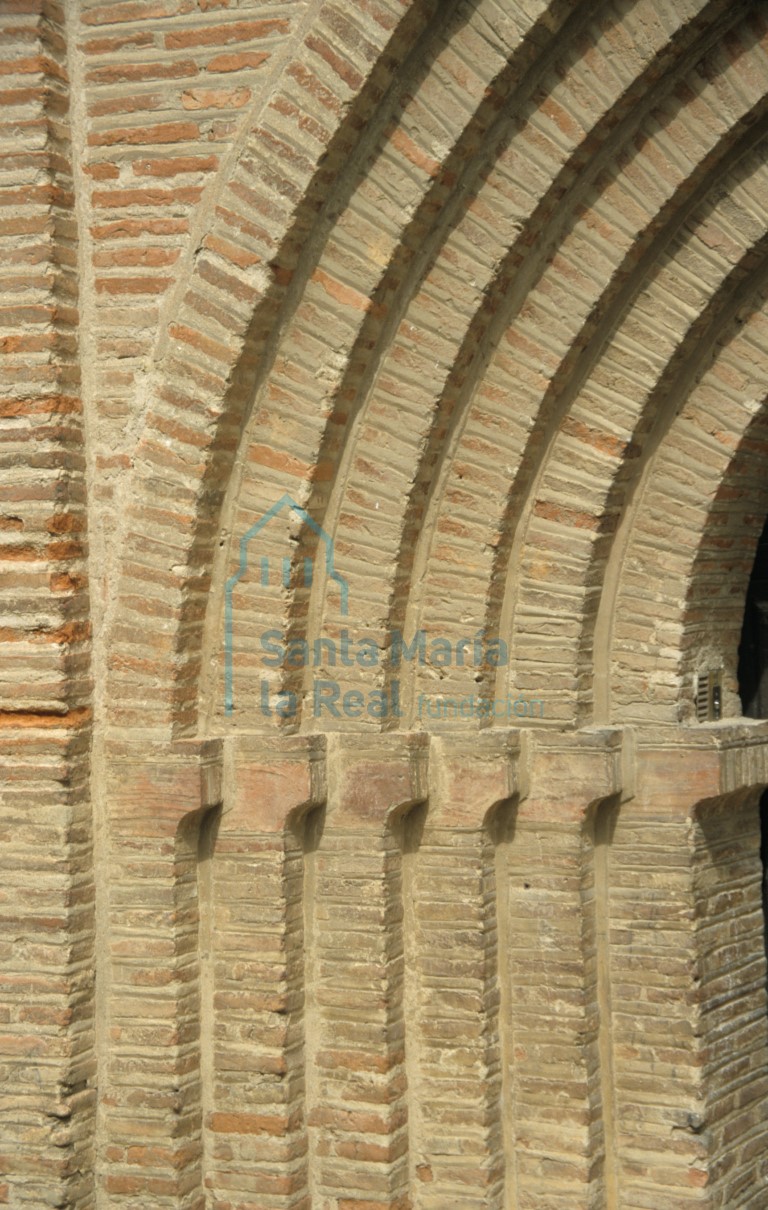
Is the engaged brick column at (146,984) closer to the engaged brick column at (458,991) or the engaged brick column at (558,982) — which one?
the engaged brick column at (458,991)

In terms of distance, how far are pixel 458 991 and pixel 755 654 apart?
1740mm

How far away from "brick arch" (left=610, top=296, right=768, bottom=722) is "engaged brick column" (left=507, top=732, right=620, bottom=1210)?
0.86 ft

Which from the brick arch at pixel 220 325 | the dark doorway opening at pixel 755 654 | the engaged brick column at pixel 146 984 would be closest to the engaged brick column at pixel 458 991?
the engaged brick column at pixel 146 984

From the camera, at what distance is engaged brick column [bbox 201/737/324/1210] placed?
4855mm

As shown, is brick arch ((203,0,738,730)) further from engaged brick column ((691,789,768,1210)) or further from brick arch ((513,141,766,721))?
engaged brick column ((691,789,768,1210))

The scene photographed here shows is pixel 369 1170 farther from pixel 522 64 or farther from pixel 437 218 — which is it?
pixel 522 64

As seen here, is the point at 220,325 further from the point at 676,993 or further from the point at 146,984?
the point at 676,993

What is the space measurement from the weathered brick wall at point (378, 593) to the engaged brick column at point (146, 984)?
1 centimetres

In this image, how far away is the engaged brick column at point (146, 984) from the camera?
4.79m

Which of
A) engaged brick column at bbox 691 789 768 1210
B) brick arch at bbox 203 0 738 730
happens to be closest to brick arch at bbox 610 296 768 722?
engaged brick column at bbox 691 789 768 1210

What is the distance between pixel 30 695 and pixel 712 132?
2.66 metres

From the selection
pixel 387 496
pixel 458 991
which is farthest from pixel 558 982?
pixel 387 496

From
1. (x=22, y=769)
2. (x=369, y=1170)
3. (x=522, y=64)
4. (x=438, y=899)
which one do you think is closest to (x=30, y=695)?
(x=22, y=769)

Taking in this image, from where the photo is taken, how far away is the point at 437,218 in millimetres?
4738
